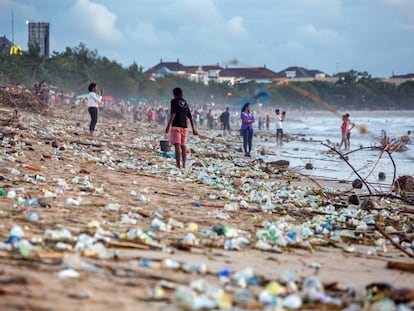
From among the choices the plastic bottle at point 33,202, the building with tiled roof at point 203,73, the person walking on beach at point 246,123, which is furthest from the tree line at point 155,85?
the building with tiled roof at point 203,73

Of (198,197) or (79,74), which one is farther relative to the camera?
(79,74)

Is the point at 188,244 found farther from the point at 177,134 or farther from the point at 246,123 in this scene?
the point at 246,123

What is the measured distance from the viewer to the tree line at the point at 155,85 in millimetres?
49938

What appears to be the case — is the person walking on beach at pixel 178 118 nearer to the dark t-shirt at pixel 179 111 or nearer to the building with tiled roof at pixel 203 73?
the dark t-shirt at pixel 179 111

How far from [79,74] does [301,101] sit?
2268 inches

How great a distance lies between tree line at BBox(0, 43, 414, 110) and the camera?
164ft

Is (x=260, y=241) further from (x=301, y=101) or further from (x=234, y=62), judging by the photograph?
(x=301, y=101)

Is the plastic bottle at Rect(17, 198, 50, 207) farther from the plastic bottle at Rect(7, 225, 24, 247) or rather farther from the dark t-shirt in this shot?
the dark t-shirt

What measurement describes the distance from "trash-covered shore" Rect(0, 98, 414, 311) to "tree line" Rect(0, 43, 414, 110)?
2463 millimetres

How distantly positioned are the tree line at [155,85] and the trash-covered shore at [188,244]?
246 cm

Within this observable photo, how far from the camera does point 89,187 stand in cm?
703

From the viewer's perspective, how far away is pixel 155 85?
372 inches

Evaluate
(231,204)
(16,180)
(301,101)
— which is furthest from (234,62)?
(301,101)

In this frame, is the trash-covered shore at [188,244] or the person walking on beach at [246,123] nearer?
the trash-covered shore at [188,244]
